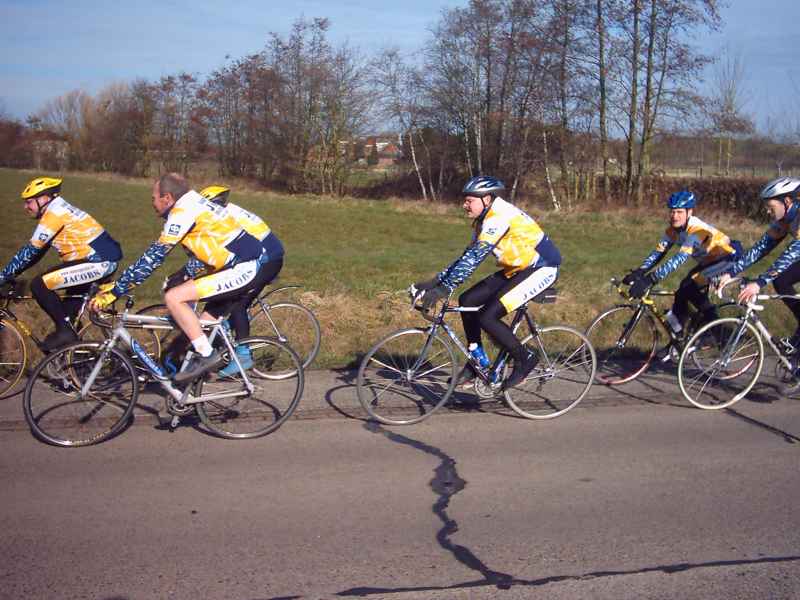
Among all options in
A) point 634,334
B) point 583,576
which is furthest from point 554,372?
point 583,576

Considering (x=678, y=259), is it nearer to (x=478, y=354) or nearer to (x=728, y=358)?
(x=728, y=358)

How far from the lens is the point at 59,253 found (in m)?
7.10

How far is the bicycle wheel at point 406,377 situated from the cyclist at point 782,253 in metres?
2.76

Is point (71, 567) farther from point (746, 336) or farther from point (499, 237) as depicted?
point (746, 336)

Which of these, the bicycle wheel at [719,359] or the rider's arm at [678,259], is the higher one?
the rider's arm at [678,259]

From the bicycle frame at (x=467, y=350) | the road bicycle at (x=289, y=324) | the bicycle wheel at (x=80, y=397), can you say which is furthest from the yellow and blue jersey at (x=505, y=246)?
the bicycle wheel at (x=80, y=397)

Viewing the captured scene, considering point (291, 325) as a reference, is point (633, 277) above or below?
above

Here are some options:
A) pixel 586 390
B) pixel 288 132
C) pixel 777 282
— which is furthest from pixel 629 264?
pixel 288 132

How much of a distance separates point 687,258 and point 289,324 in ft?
14.1

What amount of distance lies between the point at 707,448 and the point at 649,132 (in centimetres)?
2415

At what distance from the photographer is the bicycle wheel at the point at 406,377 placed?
6.39 meters

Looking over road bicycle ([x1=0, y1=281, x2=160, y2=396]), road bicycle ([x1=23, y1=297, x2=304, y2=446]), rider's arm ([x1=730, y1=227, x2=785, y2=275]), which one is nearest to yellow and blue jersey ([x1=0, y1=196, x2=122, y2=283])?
road bicycle ([x1=0, y1=281, x2=160, y2=396])

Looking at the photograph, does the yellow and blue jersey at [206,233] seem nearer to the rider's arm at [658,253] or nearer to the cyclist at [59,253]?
the cyclist at [59,253]

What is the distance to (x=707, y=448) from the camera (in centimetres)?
586
